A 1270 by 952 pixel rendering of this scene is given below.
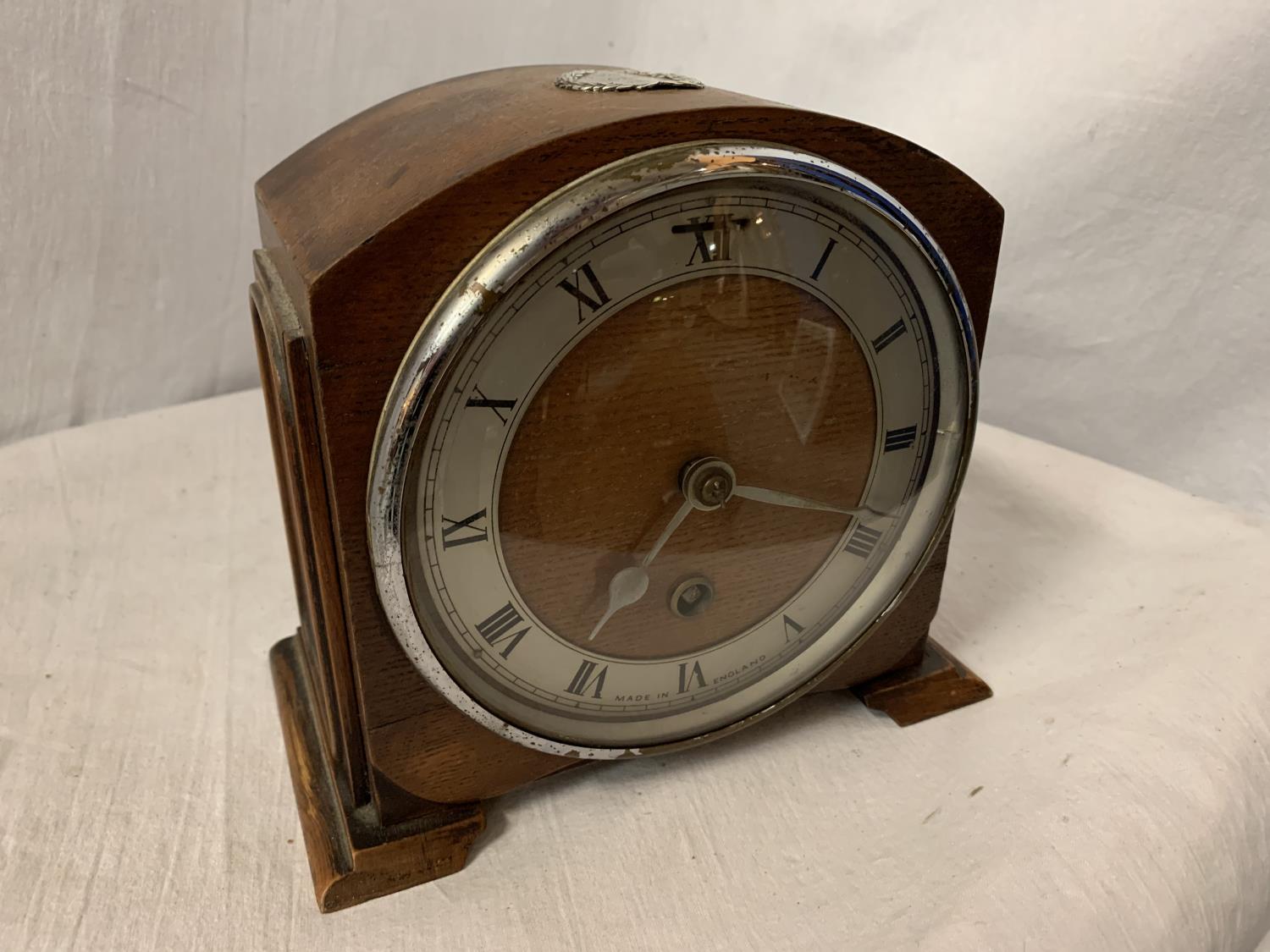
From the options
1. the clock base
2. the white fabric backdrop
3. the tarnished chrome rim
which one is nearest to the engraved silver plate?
the tarnished chrome rim

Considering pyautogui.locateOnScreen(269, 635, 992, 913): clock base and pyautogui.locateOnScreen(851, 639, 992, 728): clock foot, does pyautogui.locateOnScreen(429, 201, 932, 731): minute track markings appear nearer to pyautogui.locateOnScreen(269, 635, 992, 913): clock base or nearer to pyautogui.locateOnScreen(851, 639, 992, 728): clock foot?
pyautogui.locateOnScreen(269, 635, 992, 913): clock base

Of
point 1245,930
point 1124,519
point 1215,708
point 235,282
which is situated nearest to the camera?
point 1245,930

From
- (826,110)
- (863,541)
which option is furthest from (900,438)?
(826,110)

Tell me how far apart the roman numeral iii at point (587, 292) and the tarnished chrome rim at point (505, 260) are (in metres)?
0.04

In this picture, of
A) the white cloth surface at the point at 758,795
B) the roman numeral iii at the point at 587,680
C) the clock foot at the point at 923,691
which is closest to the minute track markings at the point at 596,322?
the roman numeral iii at the point at 587,680

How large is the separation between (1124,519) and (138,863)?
1281 mm

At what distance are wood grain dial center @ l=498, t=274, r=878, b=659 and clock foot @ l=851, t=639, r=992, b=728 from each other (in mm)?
210

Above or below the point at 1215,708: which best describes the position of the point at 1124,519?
above

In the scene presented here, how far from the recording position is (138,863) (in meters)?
0.89

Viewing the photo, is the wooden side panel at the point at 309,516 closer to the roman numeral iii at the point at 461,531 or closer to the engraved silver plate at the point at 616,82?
the roman numeral iii at the point at 461,531

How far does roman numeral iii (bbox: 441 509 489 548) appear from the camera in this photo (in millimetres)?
763

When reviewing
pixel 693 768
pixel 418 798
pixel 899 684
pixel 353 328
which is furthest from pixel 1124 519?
pixel 353 328

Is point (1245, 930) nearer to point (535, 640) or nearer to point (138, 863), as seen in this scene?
point (535, 640)

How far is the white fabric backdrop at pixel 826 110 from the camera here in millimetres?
1457
